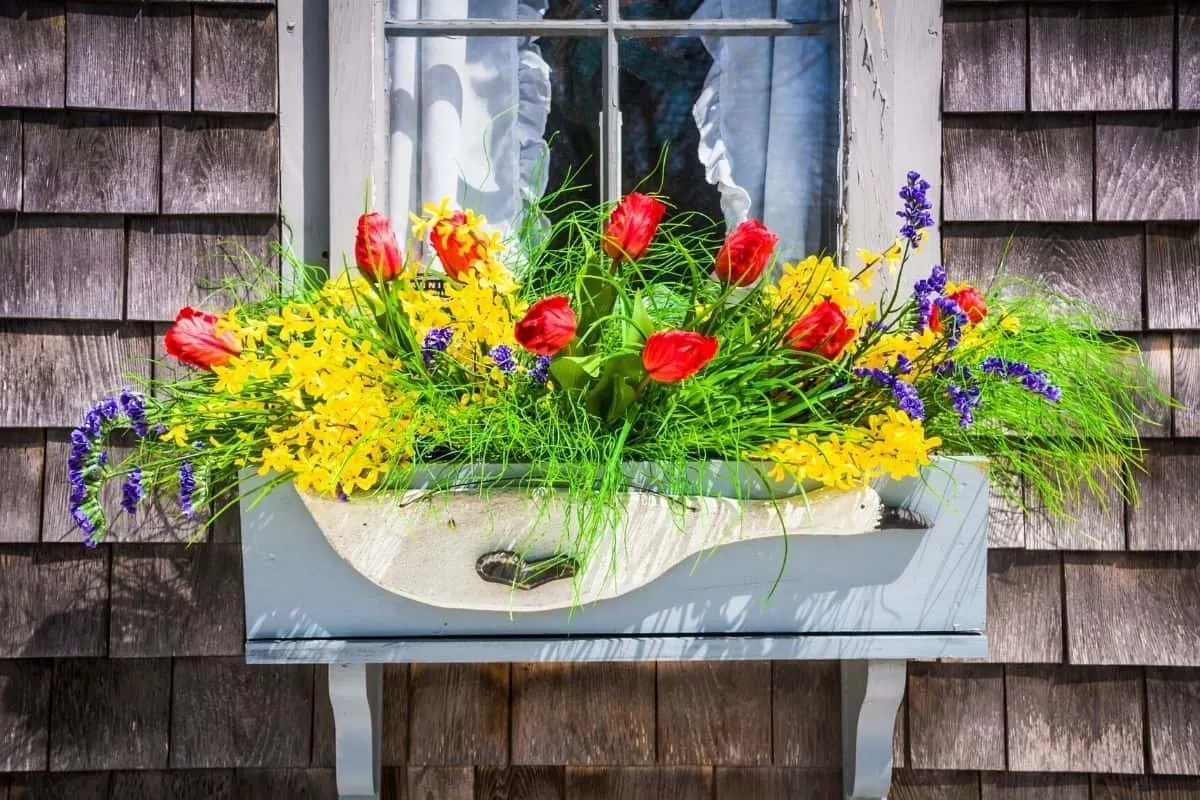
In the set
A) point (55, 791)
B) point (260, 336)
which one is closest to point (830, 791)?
point (260, 336)

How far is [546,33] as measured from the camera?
1.47 metres

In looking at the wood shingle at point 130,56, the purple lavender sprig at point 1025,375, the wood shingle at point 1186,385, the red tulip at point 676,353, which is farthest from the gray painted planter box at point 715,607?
the wood shingle at point 130,56

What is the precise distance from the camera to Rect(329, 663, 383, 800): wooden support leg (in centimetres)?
127

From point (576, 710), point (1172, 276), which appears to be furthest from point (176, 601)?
point (1172, 276)

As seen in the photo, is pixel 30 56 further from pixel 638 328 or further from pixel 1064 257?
pixel 1064 257

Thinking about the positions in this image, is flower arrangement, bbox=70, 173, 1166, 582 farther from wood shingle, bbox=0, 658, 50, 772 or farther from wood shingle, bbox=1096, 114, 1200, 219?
wood shingle, bbox=0, 658, 50, 772

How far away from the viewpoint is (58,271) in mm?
1440

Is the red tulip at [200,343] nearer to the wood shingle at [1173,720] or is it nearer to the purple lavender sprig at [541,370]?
the purple lavender sprig at [541,370]

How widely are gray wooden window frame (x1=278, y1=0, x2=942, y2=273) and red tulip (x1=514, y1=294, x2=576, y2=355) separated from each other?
0.49 meters

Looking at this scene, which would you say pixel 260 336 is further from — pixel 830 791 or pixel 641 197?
pixel 830 791

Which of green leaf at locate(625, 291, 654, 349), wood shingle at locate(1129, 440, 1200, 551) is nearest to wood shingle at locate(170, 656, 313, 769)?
green leaf at locate(625, 291, 654, 349)

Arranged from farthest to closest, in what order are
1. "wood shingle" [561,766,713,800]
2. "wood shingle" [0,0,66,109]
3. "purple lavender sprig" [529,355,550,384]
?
"wood shingle" [561,766,713,800] → "wood shingle" [0,0,66,109] → "purple lavender sprig" [529,355,550,384]

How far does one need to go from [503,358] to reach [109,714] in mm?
877

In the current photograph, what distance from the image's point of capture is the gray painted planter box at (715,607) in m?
1.17
